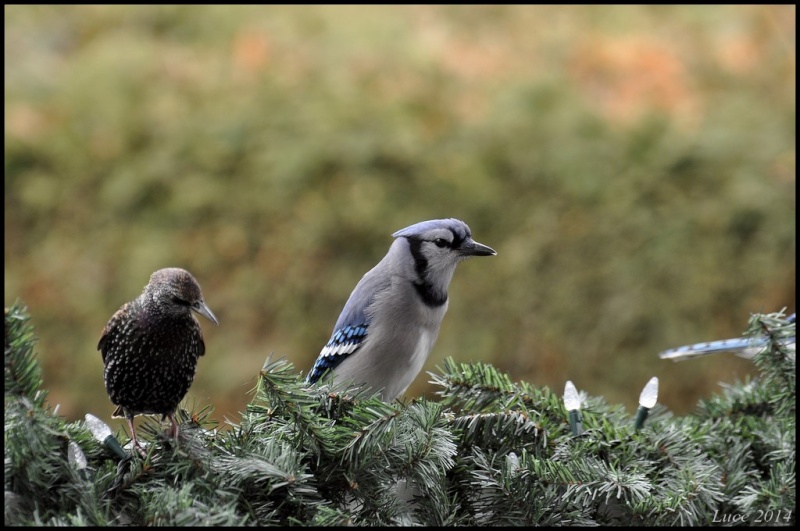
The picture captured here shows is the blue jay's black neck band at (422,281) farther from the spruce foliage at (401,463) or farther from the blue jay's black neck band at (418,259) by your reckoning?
the spruce foliage at (401,463)

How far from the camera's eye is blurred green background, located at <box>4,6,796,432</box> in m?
3.49

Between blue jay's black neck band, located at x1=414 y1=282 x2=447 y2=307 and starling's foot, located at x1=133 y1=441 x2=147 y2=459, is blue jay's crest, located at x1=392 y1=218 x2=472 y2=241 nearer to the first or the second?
blue jay's black neck band, located at x1=414 y1=282 x2=447 y2=307

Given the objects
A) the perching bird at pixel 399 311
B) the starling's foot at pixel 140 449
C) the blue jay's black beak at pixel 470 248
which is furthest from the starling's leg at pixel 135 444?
the blue jay's black beak at pixel 470 248

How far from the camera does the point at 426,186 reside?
370 cm

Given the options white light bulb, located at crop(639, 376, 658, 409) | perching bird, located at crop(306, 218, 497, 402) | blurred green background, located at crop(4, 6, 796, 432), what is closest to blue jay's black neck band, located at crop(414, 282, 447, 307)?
perching bird, located at crop(306, 218, 497, 402)

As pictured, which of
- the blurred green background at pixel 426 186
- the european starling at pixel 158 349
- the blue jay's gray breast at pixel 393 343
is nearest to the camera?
the european starling at pixel 158 349

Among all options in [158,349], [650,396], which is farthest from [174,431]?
[650,396]

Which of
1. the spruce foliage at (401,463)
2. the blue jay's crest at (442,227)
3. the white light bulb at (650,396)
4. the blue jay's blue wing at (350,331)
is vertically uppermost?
the blue jay's crest at (442,227)

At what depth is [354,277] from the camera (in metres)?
3.65

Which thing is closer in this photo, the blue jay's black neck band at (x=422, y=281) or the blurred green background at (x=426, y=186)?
the blue jay's black neck band at (x=422, y=281)

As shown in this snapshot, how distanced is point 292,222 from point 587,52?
73.3 inches

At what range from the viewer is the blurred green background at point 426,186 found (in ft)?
11.4

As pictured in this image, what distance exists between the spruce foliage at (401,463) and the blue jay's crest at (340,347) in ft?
1.39

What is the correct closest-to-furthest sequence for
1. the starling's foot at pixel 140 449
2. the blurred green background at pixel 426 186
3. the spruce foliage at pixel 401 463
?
1. the spruce foliage at pixel 401 463
2. the starling's foot at pixel 140 449
3. the blurred green background at pixel 426 186
